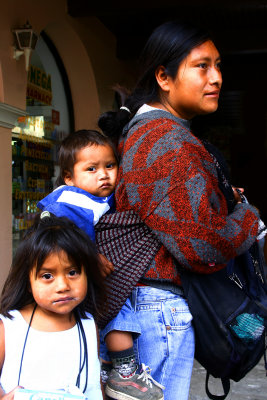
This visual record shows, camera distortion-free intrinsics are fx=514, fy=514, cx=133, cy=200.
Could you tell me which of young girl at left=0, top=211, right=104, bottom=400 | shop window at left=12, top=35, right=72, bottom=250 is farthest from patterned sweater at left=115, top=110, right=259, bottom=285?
shop window at left=12, top=35, right=72, bottom=250

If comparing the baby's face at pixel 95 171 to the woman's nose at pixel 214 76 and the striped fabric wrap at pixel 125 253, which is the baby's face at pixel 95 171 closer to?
the striped fabric wrap at pixel 125 253

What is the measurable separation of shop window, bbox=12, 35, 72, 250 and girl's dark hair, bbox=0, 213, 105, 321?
3863 millimetres

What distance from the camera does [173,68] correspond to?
173 centimetres

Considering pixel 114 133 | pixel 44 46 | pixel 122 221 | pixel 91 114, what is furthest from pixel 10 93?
pixel 122 221

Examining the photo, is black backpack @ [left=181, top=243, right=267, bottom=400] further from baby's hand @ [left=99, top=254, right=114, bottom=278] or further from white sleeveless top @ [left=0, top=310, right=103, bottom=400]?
white sleeveless top @ [left=0, top=310, right=103, bottom=400]

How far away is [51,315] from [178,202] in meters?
0.50

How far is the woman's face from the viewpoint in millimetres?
1711

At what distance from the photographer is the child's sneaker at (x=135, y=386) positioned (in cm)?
156

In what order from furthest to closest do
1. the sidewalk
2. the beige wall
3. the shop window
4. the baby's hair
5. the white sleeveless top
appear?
the shop window → the beige wall → the sidewalk → the baby's hair → the white sleeveless top

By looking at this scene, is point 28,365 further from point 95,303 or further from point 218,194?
point 218,194

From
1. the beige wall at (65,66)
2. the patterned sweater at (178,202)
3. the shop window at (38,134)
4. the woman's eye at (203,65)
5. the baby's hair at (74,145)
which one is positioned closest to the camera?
the patterned sweater at (178,202)

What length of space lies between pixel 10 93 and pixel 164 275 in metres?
3.62

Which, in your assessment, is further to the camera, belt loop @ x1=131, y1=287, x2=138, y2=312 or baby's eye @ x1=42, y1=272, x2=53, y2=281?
belt loop @ x1=131, y1=287, x2=138, y2=312

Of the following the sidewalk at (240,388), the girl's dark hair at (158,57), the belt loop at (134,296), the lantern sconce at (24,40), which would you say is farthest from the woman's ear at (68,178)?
the lantern sconce at (24,40)
